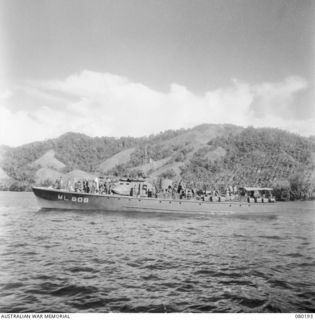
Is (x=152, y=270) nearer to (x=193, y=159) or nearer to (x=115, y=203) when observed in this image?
(x=115, y=203)

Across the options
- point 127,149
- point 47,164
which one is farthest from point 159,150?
point 47,164

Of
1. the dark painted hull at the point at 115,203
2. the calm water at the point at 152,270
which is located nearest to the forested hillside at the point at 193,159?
the dark painted hull at the point at 115,203

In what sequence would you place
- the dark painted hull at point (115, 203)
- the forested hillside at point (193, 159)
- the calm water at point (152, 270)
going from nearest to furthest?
the calm water at point (152, 270) < the dark painted hull at point (115, 203) < the forested hillside at point (193, 159)

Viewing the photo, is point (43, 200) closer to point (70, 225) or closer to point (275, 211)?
point (70, 225)

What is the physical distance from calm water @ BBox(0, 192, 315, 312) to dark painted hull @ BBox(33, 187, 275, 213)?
9770 mm

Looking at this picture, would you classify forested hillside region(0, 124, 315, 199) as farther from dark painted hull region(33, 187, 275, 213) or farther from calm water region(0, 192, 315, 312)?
calm water region(0, 192, 315, 312)

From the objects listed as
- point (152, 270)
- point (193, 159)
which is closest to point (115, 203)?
point (152, 270)

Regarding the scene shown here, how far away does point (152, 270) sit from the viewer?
12.9 meters

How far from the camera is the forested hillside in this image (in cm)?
7819

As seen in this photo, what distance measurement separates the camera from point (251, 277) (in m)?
12.4

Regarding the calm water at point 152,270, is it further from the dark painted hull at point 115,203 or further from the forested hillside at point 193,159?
the forested hillside at point 193,159

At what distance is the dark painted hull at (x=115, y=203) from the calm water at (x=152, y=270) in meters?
9.77

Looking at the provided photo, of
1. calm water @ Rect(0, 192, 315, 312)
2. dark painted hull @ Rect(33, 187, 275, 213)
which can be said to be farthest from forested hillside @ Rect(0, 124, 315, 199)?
calm water @ Rect(0, 192, 315, 312)

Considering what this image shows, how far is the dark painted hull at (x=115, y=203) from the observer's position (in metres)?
32.9
